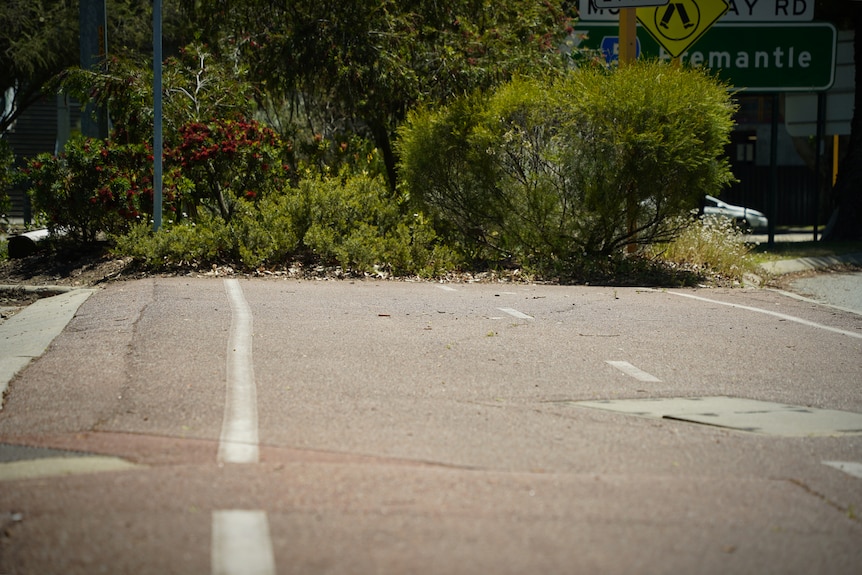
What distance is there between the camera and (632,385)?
23.5 ft

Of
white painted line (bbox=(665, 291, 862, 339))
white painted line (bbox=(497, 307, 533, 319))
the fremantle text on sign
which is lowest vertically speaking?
white painted line (bbox=(665, 291, 862, 339))

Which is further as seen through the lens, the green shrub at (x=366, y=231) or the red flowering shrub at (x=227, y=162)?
the red flowering shrub at (x=227, y=162)

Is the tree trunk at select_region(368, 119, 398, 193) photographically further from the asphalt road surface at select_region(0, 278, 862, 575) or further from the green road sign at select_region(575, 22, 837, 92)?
the asphalt road surface at select_region(0, 278, 862, 575)

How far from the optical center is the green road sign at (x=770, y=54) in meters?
21.4

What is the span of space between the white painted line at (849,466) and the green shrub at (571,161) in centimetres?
870

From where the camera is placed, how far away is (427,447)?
539 centimetres

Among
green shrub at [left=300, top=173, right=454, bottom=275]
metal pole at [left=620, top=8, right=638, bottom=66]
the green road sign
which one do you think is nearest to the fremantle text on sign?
the green road sign

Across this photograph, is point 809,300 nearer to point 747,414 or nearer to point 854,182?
point 747,414

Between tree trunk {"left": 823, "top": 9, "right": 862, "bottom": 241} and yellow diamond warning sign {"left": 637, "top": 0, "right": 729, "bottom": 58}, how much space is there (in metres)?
7.05

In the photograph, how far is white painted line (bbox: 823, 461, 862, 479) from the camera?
5244 millimetres

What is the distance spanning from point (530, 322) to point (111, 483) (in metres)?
5.76

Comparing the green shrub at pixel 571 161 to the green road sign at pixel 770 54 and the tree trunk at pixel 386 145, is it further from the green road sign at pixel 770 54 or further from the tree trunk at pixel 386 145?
the green road sign at pixel 770 54

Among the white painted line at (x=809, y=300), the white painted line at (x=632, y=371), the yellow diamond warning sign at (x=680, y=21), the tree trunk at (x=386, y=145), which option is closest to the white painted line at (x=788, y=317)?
the white painted line at (x=809, y=300)

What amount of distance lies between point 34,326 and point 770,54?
16.1m
